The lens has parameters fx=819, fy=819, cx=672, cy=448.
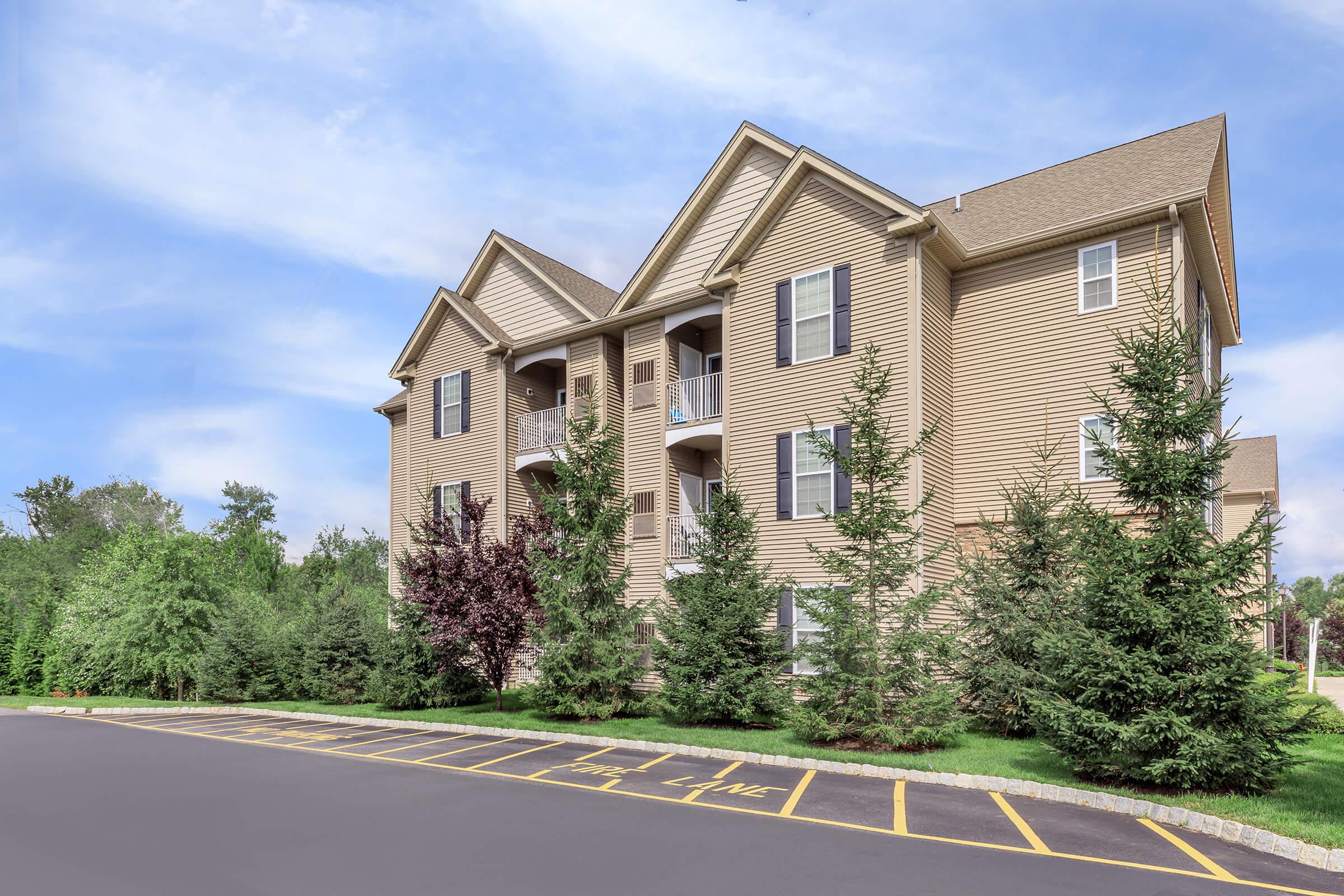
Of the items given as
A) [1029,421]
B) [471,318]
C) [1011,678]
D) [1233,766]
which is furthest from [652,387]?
[1233,766]

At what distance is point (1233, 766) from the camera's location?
32.2ft

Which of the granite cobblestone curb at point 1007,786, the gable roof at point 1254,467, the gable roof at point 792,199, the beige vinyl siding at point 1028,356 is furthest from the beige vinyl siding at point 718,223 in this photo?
the gable roof at point 1254,467

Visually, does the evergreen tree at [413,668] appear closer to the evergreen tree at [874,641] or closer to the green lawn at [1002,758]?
the green lawn at [1002,758]

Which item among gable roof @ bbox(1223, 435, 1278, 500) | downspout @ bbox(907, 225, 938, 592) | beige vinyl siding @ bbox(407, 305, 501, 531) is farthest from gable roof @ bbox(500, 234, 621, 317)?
gable roof @ bbox(1223, 435, 1278, 500)

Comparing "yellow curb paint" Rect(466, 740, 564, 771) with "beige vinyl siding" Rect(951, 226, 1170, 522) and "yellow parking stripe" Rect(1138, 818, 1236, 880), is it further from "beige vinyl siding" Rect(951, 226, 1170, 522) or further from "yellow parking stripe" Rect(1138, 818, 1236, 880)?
"beige vinyl siding" Rect(951, 226, 1170, 522)

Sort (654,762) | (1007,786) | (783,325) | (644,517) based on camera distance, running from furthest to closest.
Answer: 1. (644,517)
2. (783,325)
3. (654,762)
4. (1007,786)

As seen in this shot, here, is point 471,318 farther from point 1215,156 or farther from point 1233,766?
point 1233,766

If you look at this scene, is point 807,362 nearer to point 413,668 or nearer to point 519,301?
point 519,301

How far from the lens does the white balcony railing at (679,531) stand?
2141 cm

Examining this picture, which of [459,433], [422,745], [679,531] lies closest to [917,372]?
[679,531]

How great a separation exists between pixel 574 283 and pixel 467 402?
5.25 metres

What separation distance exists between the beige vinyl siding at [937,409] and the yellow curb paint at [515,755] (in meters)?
8.25

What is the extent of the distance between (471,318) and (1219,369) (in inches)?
868

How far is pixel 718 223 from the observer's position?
73.2ft
